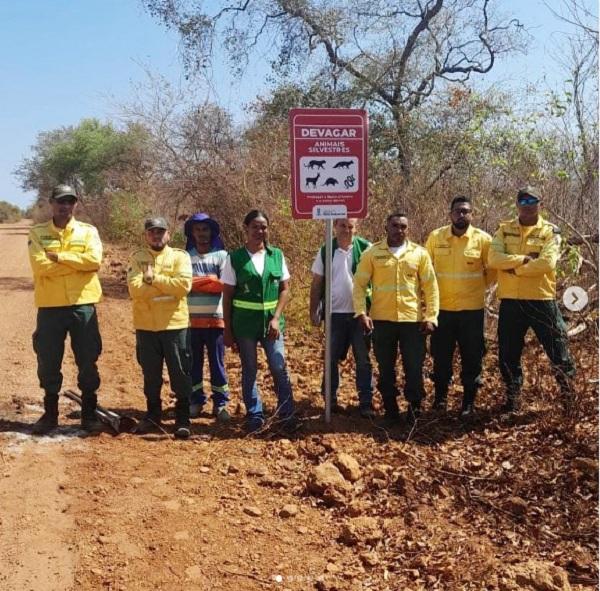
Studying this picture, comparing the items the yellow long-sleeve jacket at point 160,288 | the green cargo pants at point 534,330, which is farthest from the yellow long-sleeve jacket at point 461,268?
the yellow long-sleeve jacket at point 160,288

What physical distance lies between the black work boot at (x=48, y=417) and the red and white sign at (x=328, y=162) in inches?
96.7

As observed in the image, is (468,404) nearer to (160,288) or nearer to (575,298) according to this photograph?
(575,298)

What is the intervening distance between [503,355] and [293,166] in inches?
90.5

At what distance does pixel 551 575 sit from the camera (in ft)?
10.2

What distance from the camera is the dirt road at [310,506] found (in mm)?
3244

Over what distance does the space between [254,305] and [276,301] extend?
251 mm

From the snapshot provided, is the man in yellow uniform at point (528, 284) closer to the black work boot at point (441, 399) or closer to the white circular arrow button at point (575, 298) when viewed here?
the white circular arrow button at point (575, 298)

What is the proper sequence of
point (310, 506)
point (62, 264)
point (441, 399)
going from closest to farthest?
point (310, 506) < point (62, 264) < point (441, 399)

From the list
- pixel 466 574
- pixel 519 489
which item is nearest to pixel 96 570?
pixel 466 574

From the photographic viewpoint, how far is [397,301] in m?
5.03

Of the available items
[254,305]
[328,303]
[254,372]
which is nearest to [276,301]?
[254,305]

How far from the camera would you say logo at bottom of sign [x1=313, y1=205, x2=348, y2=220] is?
5.05 meters

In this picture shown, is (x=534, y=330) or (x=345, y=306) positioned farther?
(x=345, y=306)

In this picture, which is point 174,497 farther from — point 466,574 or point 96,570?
point 466,574
